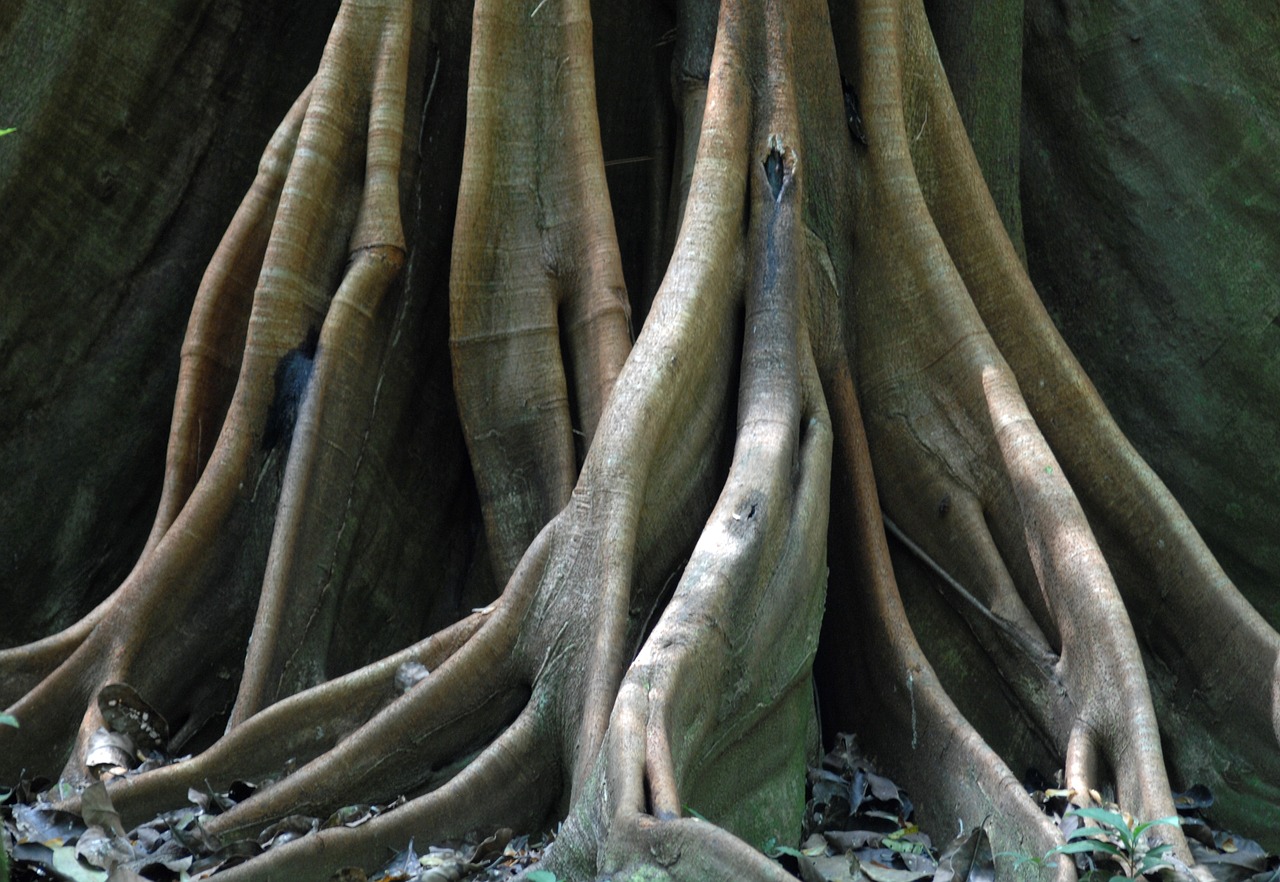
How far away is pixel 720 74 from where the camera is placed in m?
3.86

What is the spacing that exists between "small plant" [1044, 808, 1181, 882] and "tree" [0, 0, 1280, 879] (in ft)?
0.73

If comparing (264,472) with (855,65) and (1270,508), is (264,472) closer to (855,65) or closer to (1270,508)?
(855,65)

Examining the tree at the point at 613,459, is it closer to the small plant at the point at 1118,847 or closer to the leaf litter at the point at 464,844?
the leaf litter at the point at 464,844

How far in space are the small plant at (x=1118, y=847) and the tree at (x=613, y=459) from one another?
22 centimetres

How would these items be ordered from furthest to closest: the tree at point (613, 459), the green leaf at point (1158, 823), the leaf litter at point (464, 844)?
the tree at point (613, 459)
the leaf litter at point (464, 844)
the green leaf at point (1158, 823)

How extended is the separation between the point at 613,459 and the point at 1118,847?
1.37 metres

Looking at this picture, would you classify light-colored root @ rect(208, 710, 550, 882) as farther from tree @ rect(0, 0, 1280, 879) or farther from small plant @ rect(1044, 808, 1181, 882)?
small plant @ rect(1044, 808, 1181, 882)

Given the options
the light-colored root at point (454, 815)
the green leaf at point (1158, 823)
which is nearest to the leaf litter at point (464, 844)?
the light-colored root at point (454, 815)

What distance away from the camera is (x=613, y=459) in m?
3.21

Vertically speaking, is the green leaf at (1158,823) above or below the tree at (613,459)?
below

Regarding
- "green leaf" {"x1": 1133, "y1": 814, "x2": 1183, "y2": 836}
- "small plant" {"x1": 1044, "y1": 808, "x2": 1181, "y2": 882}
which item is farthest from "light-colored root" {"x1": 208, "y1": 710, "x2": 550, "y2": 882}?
"green leaf" {"x1": 1133, "y1": 814, "x2": 1183, "y2": 836}

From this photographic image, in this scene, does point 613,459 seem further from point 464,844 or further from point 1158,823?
point 1158,823

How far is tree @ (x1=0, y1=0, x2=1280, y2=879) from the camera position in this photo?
314 cm

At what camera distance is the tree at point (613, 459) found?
124 inches
